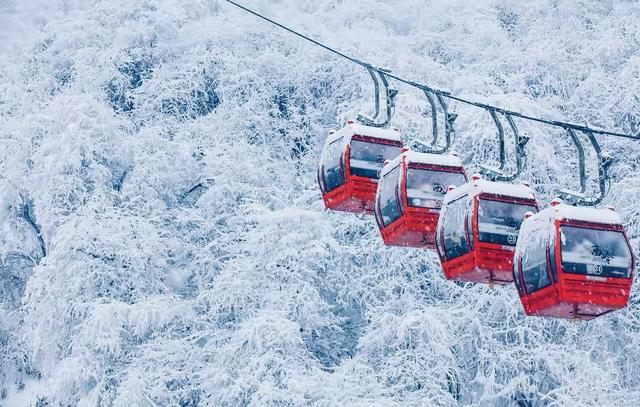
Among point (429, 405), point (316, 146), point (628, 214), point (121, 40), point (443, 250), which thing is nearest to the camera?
point (443, 250)

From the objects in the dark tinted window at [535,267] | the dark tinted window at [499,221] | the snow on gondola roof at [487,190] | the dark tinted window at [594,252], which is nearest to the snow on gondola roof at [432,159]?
the snow on gondola roof at [487,190]

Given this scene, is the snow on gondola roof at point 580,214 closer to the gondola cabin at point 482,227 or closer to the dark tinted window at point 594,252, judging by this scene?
the dark tinted window at point 594,252

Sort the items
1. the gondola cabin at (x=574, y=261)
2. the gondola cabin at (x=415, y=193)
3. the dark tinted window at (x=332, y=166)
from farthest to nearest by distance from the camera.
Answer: the dark tinted window at (x=332, y=166)
the gondola cabin at (x=415, y=193)
the gondola cabin at (x=574, y=261)

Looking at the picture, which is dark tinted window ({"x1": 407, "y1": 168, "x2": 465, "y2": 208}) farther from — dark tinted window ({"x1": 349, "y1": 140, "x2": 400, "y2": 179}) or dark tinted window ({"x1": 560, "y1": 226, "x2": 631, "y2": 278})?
dark tinted window ({"x1": 560, "y1": 226, "x2": 631, "y2": 278})

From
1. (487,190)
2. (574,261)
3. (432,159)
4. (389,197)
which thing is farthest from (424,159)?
(574,261)

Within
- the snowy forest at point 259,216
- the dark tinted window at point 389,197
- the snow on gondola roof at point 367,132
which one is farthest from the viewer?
the snowy forest at point 259,216

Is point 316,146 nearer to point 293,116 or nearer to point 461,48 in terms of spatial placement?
point 293,116

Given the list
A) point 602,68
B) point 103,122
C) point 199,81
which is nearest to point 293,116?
point 199,81
